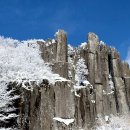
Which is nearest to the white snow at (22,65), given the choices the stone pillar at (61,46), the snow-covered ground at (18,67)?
the snow-covered ground at (18,67)

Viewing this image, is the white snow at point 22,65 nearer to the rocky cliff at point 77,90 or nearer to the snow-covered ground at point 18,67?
the snow-covered ground at point 18,67

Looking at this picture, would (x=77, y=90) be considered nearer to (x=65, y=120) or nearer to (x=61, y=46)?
(x=65, y=120)

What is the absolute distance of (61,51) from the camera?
27.9 metres

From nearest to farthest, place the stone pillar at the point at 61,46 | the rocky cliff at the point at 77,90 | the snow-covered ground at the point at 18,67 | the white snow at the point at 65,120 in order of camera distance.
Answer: the snow-covered ground at the point at 18,67 < the rocky cliff at the point at 77,90 < the white snow at the point at 65,120 < the stone pillar at the point at 61,46

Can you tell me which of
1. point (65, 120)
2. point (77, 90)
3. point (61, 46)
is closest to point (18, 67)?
point (65, 120)

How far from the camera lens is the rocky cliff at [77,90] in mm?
18094

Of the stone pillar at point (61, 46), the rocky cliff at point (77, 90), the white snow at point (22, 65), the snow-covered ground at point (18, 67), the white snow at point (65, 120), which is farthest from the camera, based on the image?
the stone pillar at point (61, 46)

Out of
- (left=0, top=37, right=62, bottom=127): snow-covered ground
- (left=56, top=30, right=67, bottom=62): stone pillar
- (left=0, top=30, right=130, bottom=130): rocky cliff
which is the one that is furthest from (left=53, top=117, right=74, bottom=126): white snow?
(left=56, top=30, right=67, bottom=62): stone pillar

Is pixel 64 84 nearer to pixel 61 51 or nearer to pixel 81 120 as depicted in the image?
pixel 81 120

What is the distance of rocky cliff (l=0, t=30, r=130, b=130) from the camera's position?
18.1 metres

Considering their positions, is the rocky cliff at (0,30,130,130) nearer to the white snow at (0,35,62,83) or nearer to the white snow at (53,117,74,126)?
the white snow at (53,117,74,126)

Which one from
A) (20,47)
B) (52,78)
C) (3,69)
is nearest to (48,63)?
(20,47)

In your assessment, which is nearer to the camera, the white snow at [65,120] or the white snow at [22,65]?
the white snow at [65,120]

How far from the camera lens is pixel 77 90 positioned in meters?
23.8
